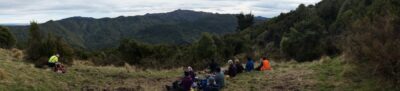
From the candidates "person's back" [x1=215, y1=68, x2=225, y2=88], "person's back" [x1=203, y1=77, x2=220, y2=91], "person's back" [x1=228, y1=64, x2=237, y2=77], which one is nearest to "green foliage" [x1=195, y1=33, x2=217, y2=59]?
"person's back" [x1=228, y1=64, x2=237, y2=77]

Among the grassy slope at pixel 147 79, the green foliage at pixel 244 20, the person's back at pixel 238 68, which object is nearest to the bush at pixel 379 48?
the grassy slope at pixel 147 79

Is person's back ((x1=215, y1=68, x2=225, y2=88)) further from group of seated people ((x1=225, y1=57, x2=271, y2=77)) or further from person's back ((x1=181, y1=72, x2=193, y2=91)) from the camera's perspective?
group of seated people ((x1=225, y1=57, x2=271, y2=77))

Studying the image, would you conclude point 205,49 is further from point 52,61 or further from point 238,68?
point 52,61

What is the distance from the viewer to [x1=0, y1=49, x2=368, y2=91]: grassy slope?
56.7 feet

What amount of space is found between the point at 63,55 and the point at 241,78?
10.6 m

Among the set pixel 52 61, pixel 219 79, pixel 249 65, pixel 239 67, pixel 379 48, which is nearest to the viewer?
pixel 379 48

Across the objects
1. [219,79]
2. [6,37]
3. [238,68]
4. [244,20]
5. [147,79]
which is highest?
[219,79]

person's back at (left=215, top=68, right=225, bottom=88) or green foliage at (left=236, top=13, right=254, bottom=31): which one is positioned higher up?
person's back at (left=215, top=68, right=225, bottom=88)

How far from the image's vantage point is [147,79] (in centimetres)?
2148

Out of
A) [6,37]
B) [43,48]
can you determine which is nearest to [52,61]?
[43,48]

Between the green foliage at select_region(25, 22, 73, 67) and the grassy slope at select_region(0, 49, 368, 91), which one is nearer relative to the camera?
the grassy slope at select_region(0, 49, 368, 91)

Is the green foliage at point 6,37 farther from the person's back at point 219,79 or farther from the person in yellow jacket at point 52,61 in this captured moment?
the person's back at point 219,79

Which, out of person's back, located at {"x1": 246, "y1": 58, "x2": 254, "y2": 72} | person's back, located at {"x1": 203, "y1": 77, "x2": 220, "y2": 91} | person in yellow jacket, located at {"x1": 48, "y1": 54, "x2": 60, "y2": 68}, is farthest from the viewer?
person's back, located at {"x1": 246, "y1": 58, "x2": 254, "y2": 72}

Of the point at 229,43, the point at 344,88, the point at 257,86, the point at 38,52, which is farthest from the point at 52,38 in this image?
the point at 229,43
